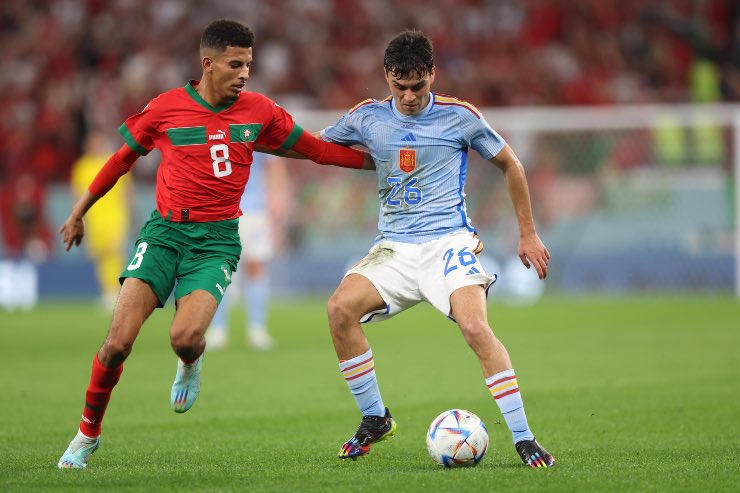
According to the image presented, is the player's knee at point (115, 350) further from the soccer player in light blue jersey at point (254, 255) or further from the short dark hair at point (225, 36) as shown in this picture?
the soccer player in light blue jersey at point (254, 255)

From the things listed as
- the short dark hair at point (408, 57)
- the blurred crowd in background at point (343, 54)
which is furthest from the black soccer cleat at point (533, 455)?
the blurred crowd in background at point (343, 54)

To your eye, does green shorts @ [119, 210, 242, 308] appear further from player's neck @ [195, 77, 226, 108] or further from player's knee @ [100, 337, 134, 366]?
player's neck @ [195, 77, 226, 108]

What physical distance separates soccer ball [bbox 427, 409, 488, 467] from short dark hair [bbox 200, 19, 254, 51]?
229 centimetres

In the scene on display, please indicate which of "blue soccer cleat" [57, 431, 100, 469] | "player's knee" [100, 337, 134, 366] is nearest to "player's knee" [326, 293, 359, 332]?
"player's knee" [100, 337, 134, 366]

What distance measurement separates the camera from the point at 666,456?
6.39 metres

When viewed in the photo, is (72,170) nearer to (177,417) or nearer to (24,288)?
(24,288)

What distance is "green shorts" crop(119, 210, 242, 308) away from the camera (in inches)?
251

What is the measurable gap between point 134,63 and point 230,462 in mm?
16827

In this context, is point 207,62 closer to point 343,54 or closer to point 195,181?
point 195,181

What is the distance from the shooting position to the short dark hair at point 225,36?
653 cm

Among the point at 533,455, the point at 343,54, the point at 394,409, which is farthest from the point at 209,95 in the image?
the point at 343,54

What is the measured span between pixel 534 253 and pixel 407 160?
0.87 m

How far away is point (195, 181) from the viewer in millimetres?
6582

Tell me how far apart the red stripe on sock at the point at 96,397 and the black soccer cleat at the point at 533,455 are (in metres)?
2.09
